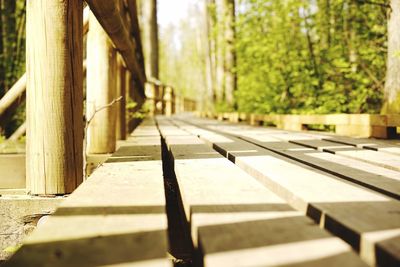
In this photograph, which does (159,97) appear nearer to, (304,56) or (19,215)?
(304,56)

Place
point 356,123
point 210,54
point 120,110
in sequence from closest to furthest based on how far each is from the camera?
point 356,123 < point 120,110 < point 210,54

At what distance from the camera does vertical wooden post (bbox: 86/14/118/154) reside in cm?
297

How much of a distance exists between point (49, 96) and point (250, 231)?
114 cm

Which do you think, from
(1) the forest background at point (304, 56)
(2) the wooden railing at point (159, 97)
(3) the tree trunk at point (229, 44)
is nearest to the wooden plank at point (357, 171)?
(1) the forest background at point (304, 56)

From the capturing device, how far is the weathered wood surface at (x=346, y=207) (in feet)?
2.68

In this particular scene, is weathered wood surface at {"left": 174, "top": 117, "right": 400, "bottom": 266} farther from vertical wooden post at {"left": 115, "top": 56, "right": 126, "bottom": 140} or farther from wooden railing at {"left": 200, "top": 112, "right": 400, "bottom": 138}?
vertical wooden post at {"left": 115, "top": 56, "right": 126, "bottom": 140}

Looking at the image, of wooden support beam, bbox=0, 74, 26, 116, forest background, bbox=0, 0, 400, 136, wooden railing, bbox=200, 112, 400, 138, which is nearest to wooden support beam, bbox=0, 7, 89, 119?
wooden support beam, bbox=0, 74, 26, 116

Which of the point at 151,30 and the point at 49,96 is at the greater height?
the point at 151,30

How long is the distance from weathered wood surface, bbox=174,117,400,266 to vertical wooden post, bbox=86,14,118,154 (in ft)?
5.37

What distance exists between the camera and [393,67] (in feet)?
14.9

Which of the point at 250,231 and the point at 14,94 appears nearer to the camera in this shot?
the point at 250,231

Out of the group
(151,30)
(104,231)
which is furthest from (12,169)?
(151,30)

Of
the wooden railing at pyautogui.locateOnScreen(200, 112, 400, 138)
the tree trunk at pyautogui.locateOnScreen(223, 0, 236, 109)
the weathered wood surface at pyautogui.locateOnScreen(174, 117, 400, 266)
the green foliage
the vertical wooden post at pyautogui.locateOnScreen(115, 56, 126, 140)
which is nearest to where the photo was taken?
the weathered wood surface at pyautogui.locateOnScreen(174, 117, 400, 266)

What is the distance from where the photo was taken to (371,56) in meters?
6.36
